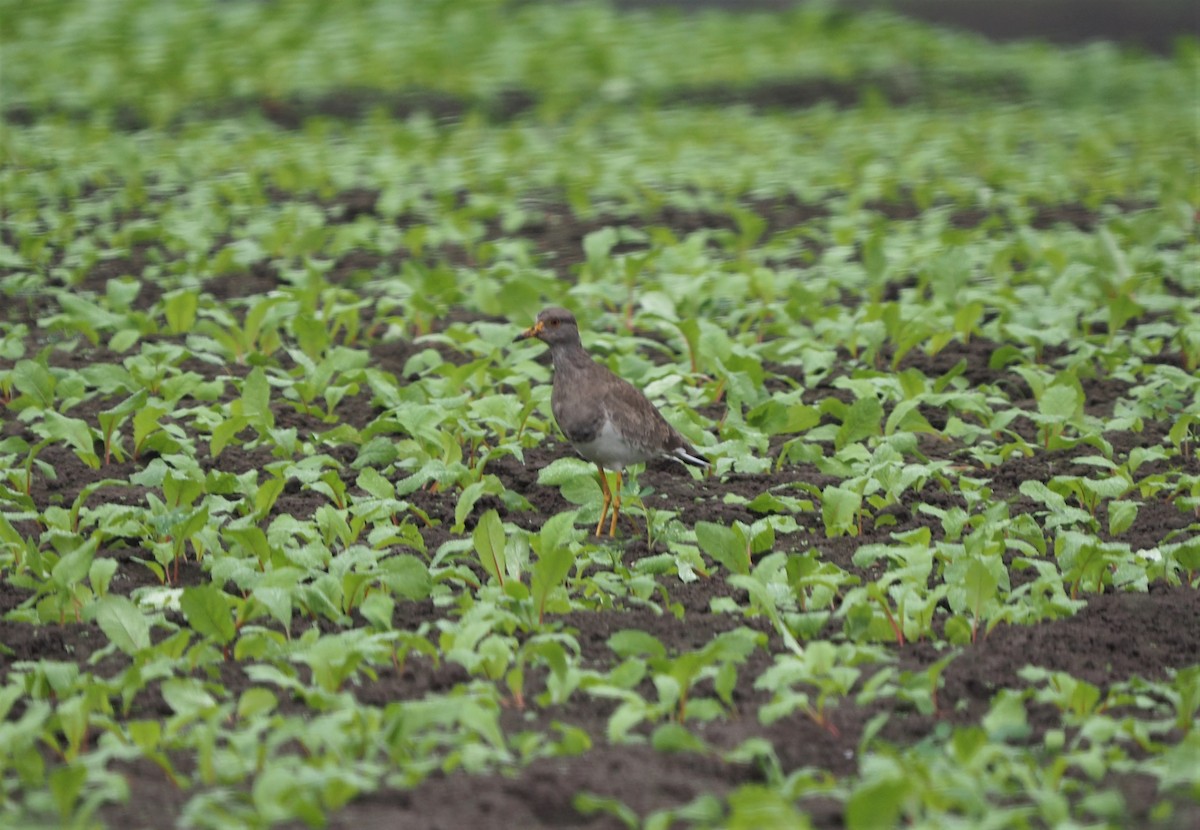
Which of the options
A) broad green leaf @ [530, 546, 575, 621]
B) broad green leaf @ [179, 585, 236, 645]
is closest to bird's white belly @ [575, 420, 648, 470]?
broad green leaf @ [530, 546, 575, 621]

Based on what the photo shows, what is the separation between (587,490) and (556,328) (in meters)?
0.66

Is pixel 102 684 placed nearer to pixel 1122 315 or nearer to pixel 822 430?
pixel 822 430

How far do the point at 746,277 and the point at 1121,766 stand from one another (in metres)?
5.43

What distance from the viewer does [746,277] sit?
353 inches

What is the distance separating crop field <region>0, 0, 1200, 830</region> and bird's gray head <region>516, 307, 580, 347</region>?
47cm

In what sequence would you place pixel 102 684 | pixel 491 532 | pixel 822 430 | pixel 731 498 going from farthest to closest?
pixel 822 430 < pixel 731 498 < pixel 491 532 < pixel 102 684

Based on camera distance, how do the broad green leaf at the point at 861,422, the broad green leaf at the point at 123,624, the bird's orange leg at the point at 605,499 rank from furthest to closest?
the broad green leaf at the point at 861,422, the bird's orange leg at the point at 605,499, the broad green leaf at the point at 123,624

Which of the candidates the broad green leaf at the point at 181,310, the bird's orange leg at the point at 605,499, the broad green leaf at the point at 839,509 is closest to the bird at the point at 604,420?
the bird's orange leg at the point at 605,499

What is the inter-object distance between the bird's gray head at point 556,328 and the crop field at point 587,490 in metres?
0.47

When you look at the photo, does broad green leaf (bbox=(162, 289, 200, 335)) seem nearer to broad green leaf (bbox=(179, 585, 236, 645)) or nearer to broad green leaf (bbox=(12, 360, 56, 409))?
broad green leaf (bbox=(12, 360, 56, 409))

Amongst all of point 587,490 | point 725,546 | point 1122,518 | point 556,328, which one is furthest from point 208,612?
point 1122,518

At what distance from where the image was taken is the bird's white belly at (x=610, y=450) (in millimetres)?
5648

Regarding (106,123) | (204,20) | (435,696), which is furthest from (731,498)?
(204,20)

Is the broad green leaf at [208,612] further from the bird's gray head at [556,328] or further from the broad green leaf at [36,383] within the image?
the broad green leaf at [36,383]
